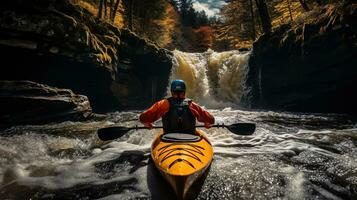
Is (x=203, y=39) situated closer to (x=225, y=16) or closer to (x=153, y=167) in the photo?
(x=225, y=16)

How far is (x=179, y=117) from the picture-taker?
5.16 meters

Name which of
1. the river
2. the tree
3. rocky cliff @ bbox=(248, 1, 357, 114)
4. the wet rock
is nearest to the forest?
rocky cliff @ bbox=(248, 1, 357, 114)

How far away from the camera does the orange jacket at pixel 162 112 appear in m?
5.27

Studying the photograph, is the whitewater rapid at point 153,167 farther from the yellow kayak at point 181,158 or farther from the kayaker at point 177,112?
the kayaker at point 177,112

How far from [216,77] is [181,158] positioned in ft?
56.3

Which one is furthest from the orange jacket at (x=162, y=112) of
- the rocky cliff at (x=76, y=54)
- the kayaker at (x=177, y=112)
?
the rocky cliff at (x=76, y=54)

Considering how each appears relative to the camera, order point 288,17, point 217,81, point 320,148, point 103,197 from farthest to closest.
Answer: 1. point 288,17
2. point 217,81
3. point 320,148
4. point 103,197

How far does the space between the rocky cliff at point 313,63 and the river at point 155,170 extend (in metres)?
3.13

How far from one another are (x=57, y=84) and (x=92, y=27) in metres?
3.19

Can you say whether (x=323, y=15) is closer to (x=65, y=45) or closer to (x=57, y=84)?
(x=65, y=45)

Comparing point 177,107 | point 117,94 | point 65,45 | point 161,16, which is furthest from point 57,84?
point 161,16

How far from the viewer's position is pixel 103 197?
12.6ft

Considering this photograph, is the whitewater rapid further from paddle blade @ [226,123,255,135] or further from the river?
paddle blade @ [226,123,255,135]

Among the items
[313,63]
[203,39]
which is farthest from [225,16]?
[313,63]
